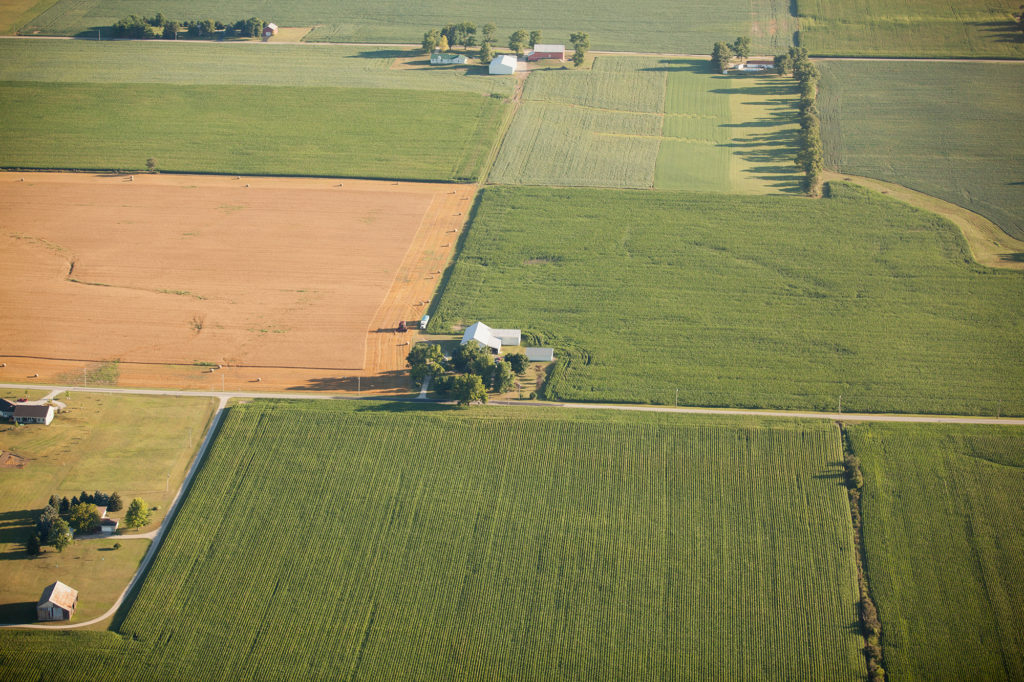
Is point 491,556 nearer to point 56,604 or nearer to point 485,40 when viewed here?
point 56,604

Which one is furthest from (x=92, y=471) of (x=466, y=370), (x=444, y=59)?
(x=444, y=59)

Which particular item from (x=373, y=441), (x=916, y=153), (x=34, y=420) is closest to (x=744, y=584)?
(x=373, y=441)

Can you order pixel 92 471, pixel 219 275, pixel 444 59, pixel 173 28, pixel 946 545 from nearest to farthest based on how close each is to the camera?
pixel 946 545 < pixel 92 471 < pixel 219 275 < pixel 444 59 < pixel 173 28

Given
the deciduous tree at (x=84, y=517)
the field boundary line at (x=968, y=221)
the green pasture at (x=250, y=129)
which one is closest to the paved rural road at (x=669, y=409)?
the deciduous tree at (x=84, y=517)

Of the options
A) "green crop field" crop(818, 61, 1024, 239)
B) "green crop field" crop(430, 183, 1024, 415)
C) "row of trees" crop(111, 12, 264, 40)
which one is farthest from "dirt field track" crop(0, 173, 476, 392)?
"green crop field" crop(818, 61, 1024, 239)

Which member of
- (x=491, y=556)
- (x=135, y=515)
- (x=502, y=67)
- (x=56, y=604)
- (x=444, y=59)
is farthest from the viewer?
(x=444, y=59)

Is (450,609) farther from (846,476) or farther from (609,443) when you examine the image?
(846,476)
